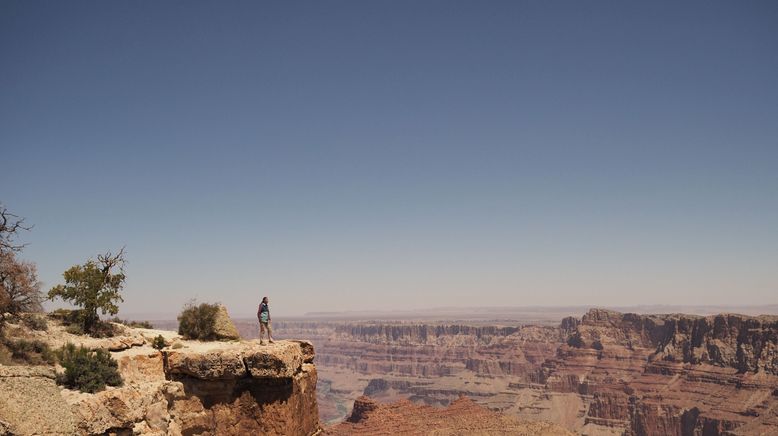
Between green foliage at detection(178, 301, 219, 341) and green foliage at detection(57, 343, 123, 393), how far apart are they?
432 cm

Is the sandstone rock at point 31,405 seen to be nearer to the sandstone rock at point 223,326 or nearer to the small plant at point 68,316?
the small plant at point 68,316

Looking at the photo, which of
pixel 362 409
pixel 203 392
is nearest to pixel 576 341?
pixel 362 409

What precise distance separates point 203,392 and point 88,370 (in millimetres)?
3606

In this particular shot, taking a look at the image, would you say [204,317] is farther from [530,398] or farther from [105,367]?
[530,398]

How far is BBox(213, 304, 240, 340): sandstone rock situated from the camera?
19156 millimetres

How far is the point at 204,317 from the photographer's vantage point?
1923cm

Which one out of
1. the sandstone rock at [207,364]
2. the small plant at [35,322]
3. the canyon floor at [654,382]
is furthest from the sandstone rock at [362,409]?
the small plant at [35,322]

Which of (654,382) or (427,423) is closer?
(427,423)

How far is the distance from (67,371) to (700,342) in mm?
166303

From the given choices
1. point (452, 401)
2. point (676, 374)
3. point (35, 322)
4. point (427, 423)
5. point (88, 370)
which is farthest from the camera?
point (676, 374)

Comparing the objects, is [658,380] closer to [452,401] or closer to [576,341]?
[576,341]

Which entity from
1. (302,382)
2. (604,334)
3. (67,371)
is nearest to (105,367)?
(67,371)

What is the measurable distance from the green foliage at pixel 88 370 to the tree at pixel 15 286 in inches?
92.3

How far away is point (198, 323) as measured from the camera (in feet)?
62.9
